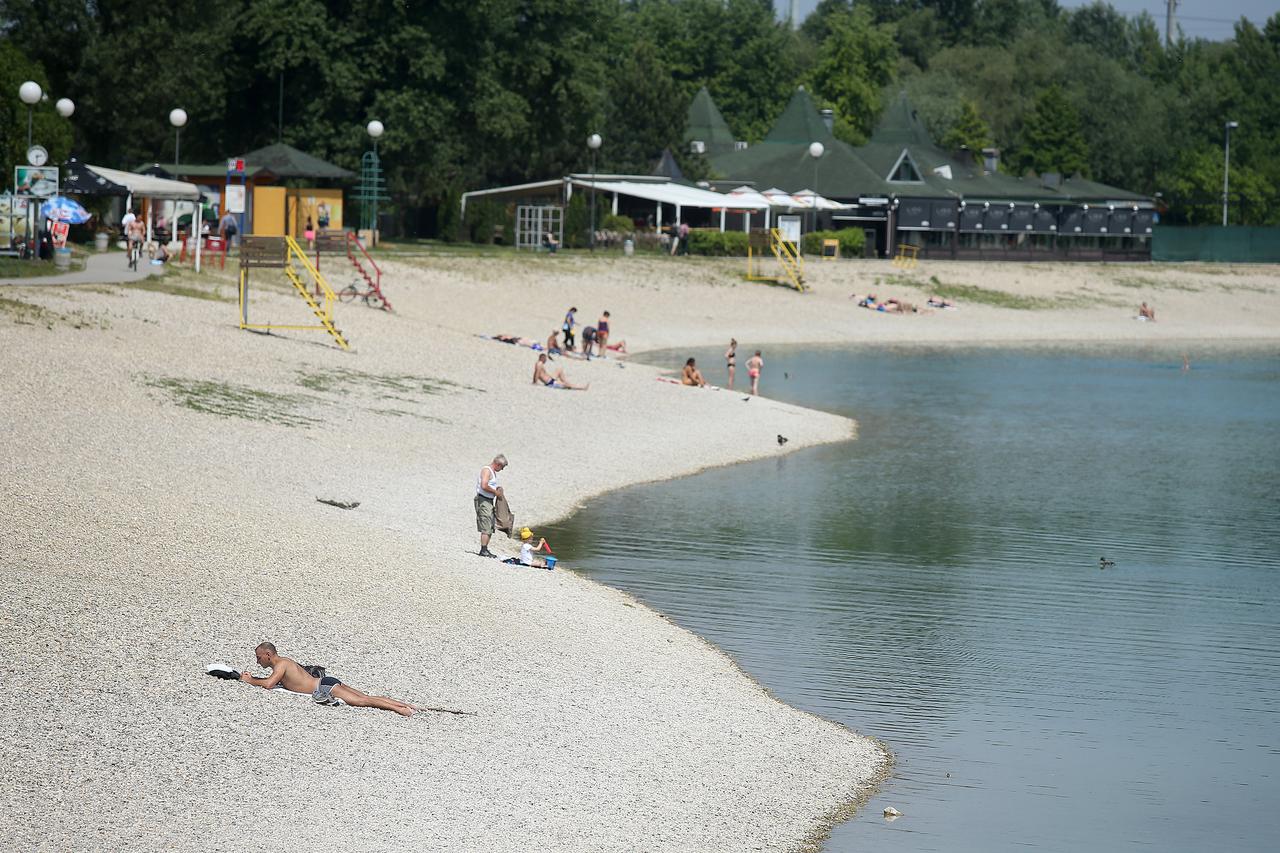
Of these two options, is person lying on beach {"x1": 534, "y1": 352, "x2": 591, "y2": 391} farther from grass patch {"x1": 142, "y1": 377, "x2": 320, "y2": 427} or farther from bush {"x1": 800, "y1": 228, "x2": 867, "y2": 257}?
bush {"x1": 800, "y1": 228, "x2": 867, "y2": 257}

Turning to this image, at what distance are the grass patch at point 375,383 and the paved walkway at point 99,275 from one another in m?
7.78

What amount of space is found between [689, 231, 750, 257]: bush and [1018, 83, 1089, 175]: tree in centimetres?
4142

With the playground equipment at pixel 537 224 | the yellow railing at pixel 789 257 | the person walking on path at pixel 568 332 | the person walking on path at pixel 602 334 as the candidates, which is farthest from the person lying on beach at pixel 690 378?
the playground equipment at pixel 537 224

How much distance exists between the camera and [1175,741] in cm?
1540

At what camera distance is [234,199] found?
51.2 metres

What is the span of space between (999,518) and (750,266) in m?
38.7

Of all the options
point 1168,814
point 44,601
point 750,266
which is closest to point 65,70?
point 750,266

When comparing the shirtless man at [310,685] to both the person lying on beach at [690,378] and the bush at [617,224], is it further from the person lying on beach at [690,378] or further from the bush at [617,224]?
the bush at [617,224]

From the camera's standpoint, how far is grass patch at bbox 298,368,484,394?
32438 millimetres

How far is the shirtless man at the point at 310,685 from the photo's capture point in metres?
13.8

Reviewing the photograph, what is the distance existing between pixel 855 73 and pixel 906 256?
46615mm

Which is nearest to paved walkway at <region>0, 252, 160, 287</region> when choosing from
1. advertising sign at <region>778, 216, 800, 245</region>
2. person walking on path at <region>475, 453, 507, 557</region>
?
person walking on path at <region>475, 453, 507, 557</region>

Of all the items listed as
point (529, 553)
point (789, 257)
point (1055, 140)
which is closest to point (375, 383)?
point (529, 553)

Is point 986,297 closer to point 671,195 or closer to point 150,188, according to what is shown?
point 671,195
